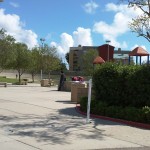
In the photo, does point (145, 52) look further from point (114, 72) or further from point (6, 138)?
point (6, 138)

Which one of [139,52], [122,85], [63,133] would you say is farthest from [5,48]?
[63,133]

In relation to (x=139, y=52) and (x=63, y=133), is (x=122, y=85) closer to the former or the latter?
(x=63, y=133)

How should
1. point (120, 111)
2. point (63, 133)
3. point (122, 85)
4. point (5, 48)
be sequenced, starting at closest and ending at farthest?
point (63, 133) → point (120, 111) → point (122, 85) → point (5, 48)

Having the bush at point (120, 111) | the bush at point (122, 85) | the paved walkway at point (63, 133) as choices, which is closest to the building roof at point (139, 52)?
the bush at point (122, 85)

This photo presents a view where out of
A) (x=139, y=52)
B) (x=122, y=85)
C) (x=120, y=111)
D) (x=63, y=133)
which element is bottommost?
(x=63, y=133)

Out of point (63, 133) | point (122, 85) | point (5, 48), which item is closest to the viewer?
point (63, 133)

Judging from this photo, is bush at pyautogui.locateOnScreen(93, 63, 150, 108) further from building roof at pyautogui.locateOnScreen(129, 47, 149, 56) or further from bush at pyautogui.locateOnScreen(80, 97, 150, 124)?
building roof at pyautogui.locateOnScreen(129, 47, 149, 56)

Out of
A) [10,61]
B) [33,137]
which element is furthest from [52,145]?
[10,61]

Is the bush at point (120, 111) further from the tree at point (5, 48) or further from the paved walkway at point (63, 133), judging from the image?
the tree at point (5, 48)

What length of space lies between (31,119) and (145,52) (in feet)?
40.9

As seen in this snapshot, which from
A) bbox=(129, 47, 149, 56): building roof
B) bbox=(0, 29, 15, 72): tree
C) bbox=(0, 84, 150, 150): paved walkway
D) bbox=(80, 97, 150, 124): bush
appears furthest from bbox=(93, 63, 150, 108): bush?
bbox=(0, 29, 15, 72): tree

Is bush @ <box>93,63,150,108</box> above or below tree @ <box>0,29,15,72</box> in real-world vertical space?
below

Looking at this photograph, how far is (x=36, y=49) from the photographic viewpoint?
62.6 metres

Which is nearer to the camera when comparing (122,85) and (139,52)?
(122,85)
